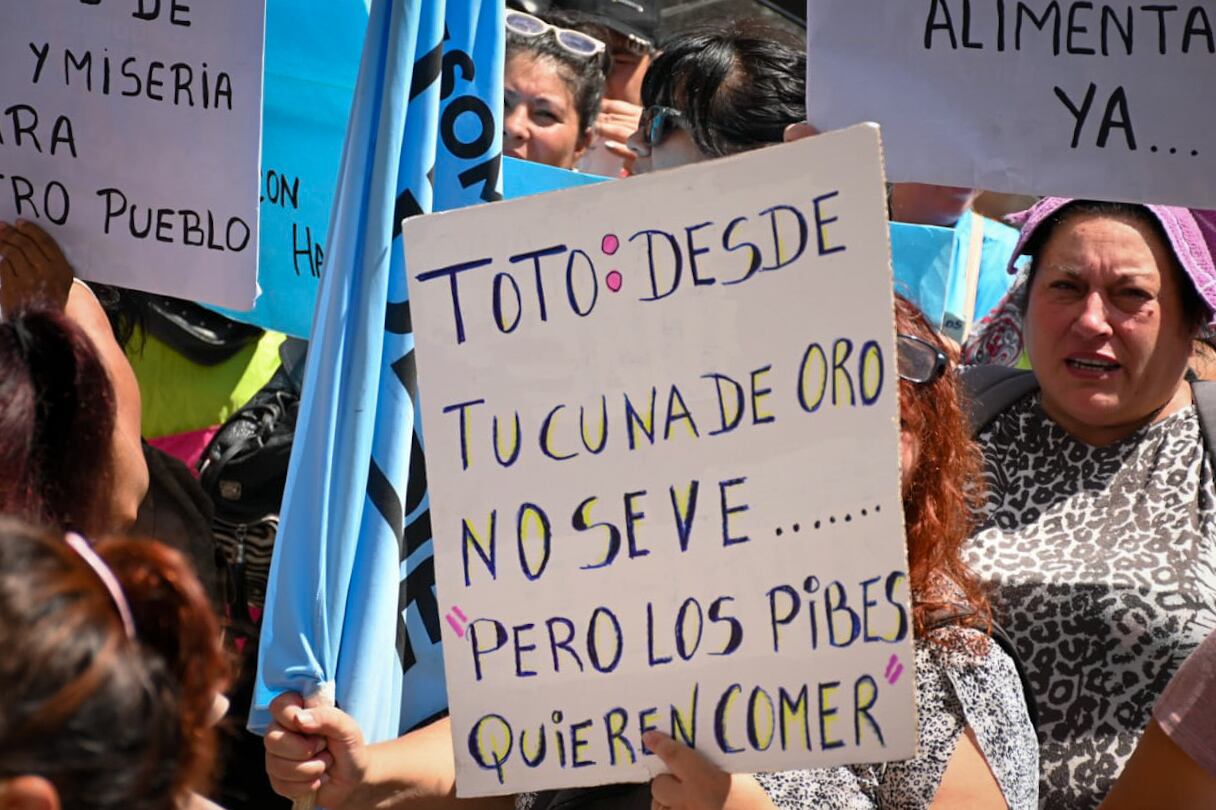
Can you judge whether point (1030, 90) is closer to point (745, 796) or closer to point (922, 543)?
point (922, 543)

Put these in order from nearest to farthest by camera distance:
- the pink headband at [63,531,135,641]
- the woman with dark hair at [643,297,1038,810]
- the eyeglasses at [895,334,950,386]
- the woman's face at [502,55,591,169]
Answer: the pink headband at [63,531,135,641], the woman with dark hair at [643,297,1038,810], the eyeglasses at [895,334,950,386], the woman's face at [502,55,591,169]

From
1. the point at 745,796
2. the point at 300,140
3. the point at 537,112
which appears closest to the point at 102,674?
the point at 745,796

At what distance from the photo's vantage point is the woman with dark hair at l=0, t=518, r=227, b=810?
138 cm

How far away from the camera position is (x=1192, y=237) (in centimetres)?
319

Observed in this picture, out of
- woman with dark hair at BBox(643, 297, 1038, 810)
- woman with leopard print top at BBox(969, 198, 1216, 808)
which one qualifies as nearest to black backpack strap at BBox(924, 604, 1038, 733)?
woman with dark hair at BBox(643, 297, 1038, 810)

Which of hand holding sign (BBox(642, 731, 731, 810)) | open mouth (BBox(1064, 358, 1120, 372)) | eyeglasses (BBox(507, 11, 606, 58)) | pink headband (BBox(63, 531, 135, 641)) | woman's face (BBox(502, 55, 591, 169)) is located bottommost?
hand holding sign (BBox(642, 731, 731, 810))

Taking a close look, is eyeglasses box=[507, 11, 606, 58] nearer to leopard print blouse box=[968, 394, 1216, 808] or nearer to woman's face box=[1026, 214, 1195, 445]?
woman's face box=[1026, 214, 1195, 445]

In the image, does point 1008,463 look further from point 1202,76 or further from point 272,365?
point 272,365

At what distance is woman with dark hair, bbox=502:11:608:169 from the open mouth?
153cm

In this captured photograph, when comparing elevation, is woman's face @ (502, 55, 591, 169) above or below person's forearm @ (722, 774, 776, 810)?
above

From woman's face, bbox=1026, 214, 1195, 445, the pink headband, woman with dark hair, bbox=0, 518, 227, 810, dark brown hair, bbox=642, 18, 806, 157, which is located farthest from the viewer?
dark brown hair, bbox=642, 18, 806, 157

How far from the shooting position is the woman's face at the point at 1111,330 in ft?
10.3

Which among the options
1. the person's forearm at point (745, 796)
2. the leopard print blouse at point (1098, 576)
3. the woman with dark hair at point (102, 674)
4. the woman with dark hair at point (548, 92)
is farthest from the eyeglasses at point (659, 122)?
the woman with dark hair at point (102, 674)

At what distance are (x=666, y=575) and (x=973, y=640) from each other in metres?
0.54
